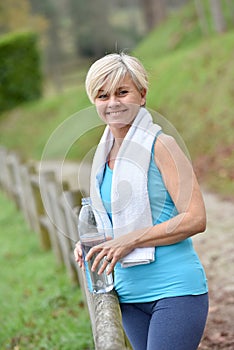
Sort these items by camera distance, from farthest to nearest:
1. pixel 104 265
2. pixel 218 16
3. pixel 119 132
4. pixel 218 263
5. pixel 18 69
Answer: pixel 18 69 < pixel 218 16 < pixel 218 263 < pixel 119 132 < pixel 104 265

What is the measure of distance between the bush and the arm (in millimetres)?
26305

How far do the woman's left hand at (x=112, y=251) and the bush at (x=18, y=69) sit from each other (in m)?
26.3

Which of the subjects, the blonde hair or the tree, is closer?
the blonde hair

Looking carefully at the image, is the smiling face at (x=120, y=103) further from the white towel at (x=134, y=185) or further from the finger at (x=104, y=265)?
the finger at (x=104, y=265)

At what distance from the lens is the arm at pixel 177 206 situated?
3143mm

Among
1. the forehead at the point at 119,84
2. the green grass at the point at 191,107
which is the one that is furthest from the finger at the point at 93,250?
the green grass at the point at 191,107

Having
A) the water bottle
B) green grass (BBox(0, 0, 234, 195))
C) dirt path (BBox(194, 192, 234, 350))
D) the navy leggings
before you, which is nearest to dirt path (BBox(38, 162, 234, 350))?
dirt path (BBox(194, 192, 234, 350))

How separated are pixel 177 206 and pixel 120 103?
18.5 inches

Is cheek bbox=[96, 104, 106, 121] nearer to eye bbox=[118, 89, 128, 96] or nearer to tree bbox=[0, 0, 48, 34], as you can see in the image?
eye bbox=[118, 89, 128, 96]

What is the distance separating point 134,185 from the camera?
10.4 ft

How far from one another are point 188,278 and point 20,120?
2513cm

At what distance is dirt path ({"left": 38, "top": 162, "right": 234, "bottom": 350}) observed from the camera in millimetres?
5660

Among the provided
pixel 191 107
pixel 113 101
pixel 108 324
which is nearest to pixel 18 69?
Result: pixel 191 107

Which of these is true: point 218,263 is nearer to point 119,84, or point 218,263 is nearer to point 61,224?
point 61,224
